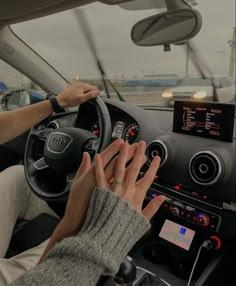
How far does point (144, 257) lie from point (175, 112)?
0.67 metres

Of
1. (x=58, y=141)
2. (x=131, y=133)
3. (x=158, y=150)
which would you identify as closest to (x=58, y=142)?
(x=58, y=141)

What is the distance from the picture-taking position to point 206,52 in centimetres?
182

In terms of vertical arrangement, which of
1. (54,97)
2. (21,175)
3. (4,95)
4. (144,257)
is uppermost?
(4,95)

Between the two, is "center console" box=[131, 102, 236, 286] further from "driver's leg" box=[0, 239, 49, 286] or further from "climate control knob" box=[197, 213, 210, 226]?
"driver's leg" box=[0, 239, 49, 286]

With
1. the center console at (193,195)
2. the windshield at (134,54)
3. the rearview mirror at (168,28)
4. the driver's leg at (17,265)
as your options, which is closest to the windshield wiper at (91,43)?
the windshield at (134,54)

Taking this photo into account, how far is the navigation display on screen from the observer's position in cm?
136

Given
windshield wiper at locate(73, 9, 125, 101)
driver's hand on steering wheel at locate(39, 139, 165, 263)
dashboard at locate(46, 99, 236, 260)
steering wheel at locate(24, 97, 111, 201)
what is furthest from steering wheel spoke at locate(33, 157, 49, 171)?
driver's hand on steering wheel at locate(39, 139, 165, 263)

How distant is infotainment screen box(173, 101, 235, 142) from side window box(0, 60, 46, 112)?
107 cm

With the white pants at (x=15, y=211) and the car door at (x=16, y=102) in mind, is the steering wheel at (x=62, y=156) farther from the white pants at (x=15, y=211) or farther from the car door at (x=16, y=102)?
the car door at (x=16, y=102)

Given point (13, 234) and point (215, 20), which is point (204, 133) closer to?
point (215, 20)

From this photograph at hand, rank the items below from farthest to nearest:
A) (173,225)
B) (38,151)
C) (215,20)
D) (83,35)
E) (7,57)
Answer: (83,35) < (7,57) < (215,20) < (38,151) < (173,225)

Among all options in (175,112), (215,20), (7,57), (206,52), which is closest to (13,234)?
(175,112)

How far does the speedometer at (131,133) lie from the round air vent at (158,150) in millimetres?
107

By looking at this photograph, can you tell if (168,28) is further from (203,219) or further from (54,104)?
(203,219)
